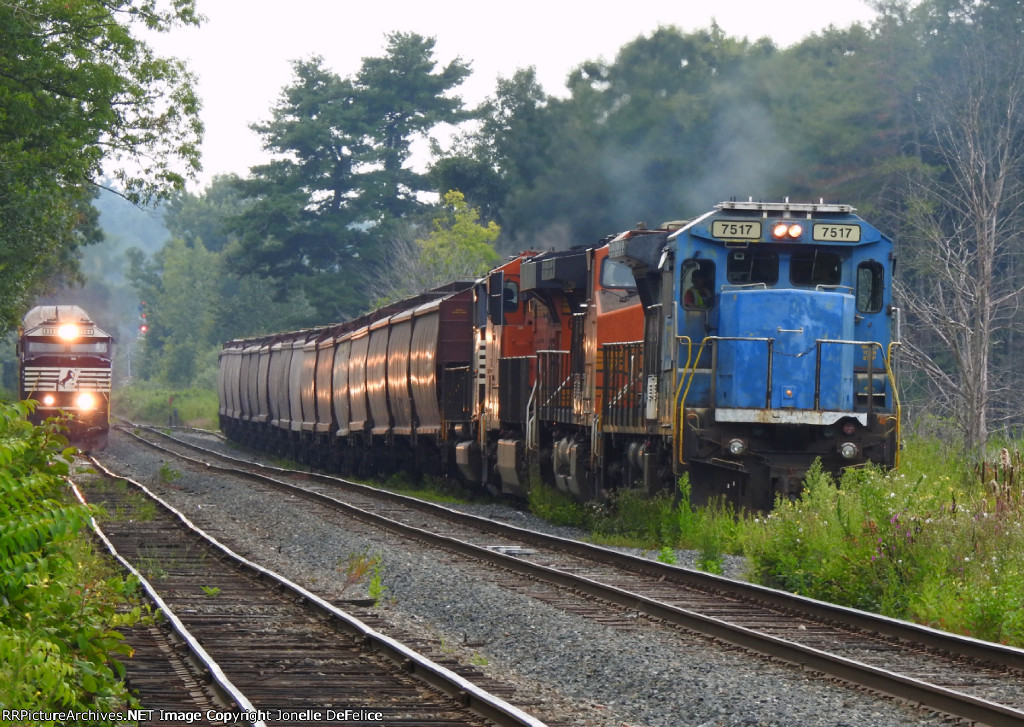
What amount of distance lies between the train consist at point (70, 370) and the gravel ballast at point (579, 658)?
19.3m

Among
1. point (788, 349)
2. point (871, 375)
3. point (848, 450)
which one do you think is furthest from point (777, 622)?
point (871, 375)

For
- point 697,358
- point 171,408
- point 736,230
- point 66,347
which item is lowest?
point 171,408

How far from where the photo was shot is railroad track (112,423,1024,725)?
6.92m

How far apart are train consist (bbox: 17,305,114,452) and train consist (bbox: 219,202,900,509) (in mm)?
14874

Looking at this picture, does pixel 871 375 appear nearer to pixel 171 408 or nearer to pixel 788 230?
pixel 788 230

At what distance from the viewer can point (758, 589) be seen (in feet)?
33.0

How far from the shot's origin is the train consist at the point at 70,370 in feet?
103

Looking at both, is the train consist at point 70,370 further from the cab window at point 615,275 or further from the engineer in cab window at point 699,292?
the engineer in cab window at point 699,292

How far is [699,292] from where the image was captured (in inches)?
524

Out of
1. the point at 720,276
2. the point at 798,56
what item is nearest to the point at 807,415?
the point at 720,276

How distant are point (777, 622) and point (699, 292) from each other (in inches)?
A: 193

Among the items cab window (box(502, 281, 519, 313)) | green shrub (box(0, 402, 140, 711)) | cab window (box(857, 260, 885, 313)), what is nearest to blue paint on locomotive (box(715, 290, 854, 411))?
cab window (box(857, 260, 885, 313))

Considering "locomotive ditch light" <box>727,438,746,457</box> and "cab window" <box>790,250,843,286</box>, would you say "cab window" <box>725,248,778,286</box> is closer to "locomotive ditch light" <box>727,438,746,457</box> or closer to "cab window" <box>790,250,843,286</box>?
"cab window" <box>790,250,843,286</box>

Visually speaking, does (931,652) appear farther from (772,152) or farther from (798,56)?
(798,56)
